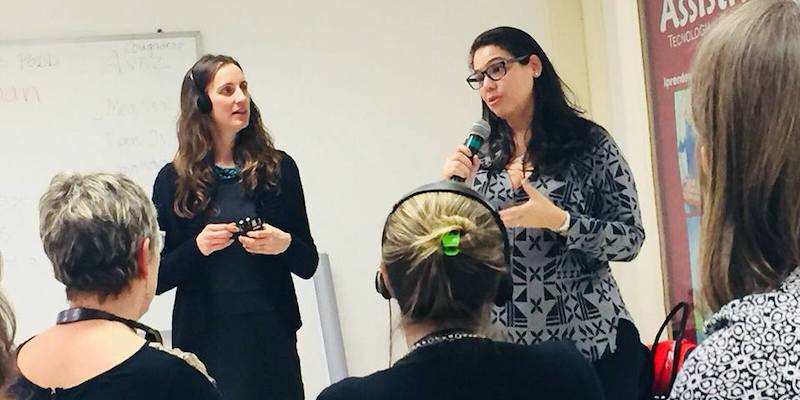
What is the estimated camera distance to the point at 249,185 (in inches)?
96.2

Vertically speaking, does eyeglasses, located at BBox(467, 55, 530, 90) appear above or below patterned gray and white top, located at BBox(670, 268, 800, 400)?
above

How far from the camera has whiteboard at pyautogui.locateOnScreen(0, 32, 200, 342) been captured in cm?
Result: 351

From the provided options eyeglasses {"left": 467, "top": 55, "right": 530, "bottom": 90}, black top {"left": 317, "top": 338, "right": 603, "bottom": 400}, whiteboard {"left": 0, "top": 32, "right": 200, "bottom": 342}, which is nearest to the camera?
black top {"left": 317, "top": 338, "right": 603, "bottom": 400}

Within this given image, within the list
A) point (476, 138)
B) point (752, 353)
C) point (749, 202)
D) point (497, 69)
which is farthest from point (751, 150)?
point (497, 69)

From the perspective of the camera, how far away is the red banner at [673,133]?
10.9 feet

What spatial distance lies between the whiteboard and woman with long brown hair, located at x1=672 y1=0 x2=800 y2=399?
294 cm

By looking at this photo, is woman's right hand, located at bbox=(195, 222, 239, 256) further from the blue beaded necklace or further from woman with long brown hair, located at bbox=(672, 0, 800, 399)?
woman with long brown hair, located at bbox=(672, 0, 800, 399)

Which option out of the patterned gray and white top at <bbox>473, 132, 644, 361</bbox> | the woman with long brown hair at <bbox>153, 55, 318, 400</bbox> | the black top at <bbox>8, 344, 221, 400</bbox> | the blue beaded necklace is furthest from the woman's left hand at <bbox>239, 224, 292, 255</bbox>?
the black top at <bbox>8, 344, 221, 400</bbox>

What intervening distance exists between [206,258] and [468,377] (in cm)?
124

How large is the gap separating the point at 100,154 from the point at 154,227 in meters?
2.04

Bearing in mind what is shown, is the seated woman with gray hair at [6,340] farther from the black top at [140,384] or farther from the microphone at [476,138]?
the microphone at [476,138]

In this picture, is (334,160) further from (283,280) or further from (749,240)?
(749,240)

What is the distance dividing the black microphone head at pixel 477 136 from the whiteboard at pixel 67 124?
6.02 ft

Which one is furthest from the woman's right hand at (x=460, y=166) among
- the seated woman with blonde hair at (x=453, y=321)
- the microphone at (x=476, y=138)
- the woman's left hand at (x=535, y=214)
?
the seated woman with blonde hair at (x=453, y=321)
